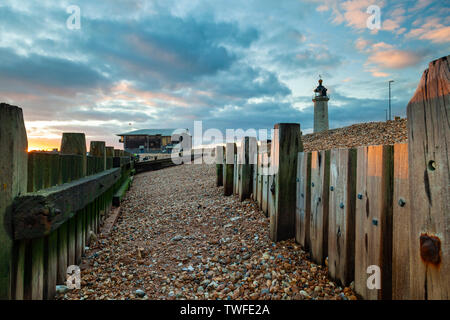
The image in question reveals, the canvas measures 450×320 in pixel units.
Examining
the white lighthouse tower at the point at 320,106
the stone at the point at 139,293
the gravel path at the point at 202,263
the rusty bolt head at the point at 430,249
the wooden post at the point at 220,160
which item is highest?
the white lighthouse tower at the point at 320,106

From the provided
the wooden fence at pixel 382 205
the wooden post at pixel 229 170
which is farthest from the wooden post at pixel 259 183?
the wooden post at pixel 229 170

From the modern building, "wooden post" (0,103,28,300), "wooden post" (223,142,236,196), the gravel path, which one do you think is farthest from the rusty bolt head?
the modern building

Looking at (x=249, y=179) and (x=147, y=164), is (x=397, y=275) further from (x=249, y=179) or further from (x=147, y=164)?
(x=147, y=164)

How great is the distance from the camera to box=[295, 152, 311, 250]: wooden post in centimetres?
302

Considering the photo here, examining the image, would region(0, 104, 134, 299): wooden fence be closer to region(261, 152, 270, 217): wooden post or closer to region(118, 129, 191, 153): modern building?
region(261, 152, 270, 217): wooden post

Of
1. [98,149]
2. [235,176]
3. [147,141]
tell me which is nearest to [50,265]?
[98,149]

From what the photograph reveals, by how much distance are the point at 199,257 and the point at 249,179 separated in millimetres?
2402

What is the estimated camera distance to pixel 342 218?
7.75 ft

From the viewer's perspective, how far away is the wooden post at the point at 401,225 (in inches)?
67.1

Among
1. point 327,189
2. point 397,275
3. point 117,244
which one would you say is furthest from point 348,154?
point 117,244

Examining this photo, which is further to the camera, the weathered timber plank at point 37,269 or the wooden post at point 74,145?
the wooden post at point 74,145

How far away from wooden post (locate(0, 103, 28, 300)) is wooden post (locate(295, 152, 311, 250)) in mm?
2673

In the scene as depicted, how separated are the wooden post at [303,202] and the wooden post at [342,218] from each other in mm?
475

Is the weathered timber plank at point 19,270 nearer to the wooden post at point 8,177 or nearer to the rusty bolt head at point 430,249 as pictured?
the wooden post at point 8,177
